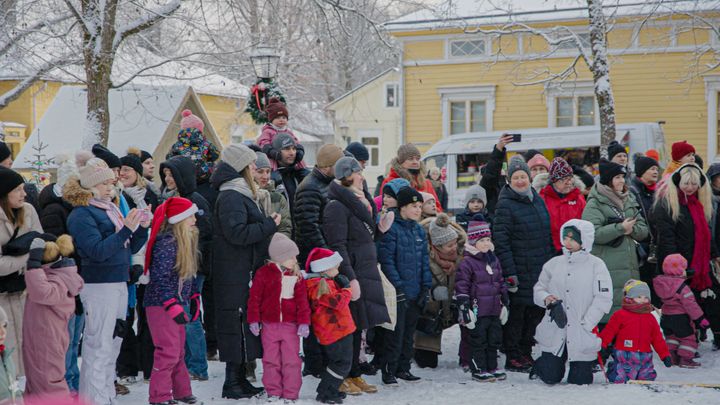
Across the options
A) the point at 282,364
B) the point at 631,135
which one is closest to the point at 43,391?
the point at 282,364

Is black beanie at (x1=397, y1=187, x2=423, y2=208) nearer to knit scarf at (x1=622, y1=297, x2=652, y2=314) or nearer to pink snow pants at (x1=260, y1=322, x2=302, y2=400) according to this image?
pink snow pants at (x1=260, y1=322, x2=302, y2=400)

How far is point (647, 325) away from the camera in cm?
725

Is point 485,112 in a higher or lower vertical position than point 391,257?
higher

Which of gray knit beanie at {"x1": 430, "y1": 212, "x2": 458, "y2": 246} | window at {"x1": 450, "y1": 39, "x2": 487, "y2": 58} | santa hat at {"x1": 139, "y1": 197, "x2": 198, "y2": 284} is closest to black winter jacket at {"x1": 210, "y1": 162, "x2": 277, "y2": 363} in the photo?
santa hat at {"x1": 139, "y1": 197, "x2": 198, "y2": 284}

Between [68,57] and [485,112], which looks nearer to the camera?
[68,57]

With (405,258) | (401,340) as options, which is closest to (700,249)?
(405,258)

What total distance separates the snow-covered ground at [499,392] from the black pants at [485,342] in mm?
198

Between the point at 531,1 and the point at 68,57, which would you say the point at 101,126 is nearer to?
the point at 68,57

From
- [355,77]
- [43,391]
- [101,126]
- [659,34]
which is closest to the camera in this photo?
[43,391]

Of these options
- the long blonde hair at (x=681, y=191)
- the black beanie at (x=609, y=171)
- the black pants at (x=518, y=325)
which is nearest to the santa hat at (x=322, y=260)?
the black pants at (x=518, y=325)

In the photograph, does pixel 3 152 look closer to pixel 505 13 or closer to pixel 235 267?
pixel 235 267

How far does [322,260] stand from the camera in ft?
21.9

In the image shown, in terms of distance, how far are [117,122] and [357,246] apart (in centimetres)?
1129

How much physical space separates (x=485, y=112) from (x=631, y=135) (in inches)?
287
